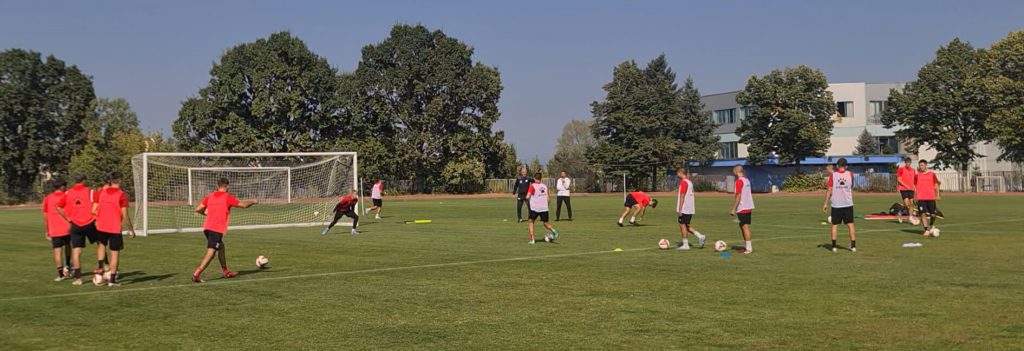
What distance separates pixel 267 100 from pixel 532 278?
60.8 metres

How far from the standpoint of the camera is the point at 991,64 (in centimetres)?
6219

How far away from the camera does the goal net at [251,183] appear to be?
28516mm

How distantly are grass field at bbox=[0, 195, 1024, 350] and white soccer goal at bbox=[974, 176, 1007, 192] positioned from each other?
54.1 meters

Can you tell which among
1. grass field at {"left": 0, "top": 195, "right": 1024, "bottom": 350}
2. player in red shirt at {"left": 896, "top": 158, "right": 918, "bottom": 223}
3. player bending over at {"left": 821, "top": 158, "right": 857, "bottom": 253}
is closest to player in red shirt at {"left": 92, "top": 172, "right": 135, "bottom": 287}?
grass field at {"left": 0, "top": 195, "right": 1024, "bottom": 350}

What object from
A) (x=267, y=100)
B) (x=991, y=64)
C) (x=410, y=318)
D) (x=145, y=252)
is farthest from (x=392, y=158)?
(x=410, y=318)

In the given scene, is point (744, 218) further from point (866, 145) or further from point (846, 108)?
point (846, 108)

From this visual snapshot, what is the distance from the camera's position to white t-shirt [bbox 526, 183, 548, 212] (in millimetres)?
19406

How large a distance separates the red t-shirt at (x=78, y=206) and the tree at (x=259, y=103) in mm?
56794

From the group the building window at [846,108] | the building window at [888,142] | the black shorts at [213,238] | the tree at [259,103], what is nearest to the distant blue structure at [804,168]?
the building window at [888,142]

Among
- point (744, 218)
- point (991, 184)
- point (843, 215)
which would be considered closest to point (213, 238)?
point (744, 218)

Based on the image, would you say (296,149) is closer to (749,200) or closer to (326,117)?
(326,117)

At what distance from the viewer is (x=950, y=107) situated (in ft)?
212

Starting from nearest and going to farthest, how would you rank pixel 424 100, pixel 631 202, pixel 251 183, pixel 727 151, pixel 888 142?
pixel 631 202 → pixel 251 183 → pixel 424 100 → pixel 888 142 → pixel 727 151

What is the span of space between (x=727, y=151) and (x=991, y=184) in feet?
115
